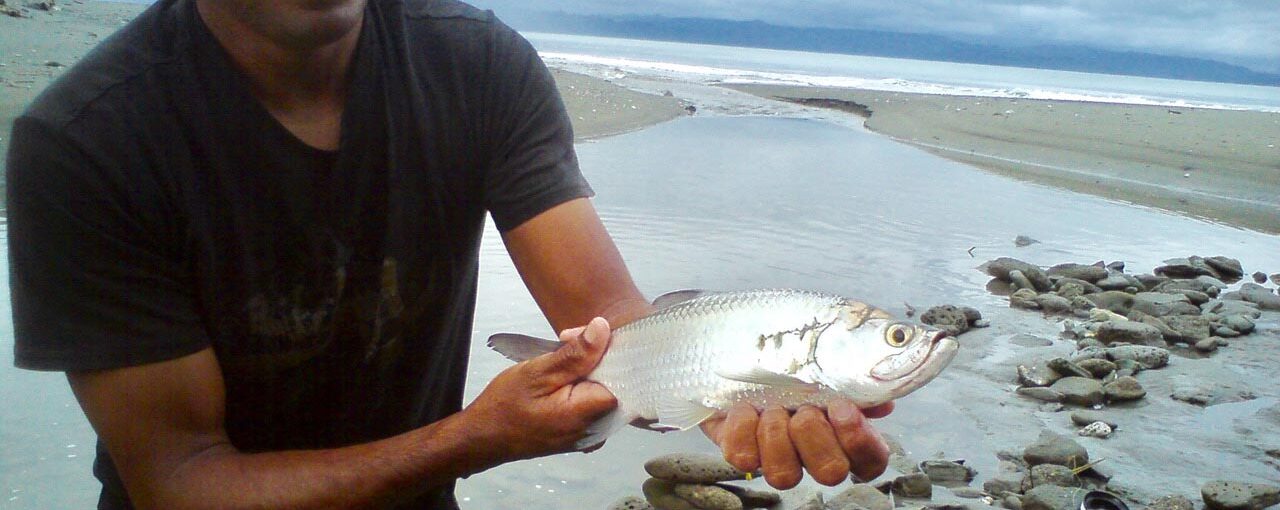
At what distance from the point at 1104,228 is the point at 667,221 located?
6435 mm

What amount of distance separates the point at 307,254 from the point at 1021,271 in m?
8.37

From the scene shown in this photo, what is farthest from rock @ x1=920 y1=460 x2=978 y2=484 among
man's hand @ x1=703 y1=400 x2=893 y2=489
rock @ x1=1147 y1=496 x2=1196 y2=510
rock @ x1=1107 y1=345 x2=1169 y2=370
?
man's hand @ x1=703 y1=400 x2=893 y2=489

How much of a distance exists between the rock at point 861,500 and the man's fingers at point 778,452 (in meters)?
2.49

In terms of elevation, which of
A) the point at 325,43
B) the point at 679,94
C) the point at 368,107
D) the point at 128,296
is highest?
the point at 325,43

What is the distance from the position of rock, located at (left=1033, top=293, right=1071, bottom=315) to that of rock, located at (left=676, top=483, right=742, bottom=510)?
523cm

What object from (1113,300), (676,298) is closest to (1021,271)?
(1113,300)

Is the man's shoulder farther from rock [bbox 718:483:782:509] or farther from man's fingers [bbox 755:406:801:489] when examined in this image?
rock [bbox 718:483:782:509]

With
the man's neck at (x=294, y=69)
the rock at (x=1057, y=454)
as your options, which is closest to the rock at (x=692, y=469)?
the rock at (x=1057, y=454)

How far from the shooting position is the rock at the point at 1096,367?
6816 mm

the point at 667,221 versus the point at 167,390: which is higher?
the point at 167,390

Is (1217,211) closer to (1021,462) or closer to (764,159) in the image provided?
(764,159)

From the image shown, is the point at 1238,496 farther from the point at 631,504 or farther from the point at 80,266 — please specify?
the point at 80,266

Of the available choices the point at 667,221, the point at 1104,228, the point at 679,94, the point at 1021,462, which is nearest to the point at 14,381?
the point at 1021,462

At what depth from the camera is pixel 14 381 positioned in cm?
532
